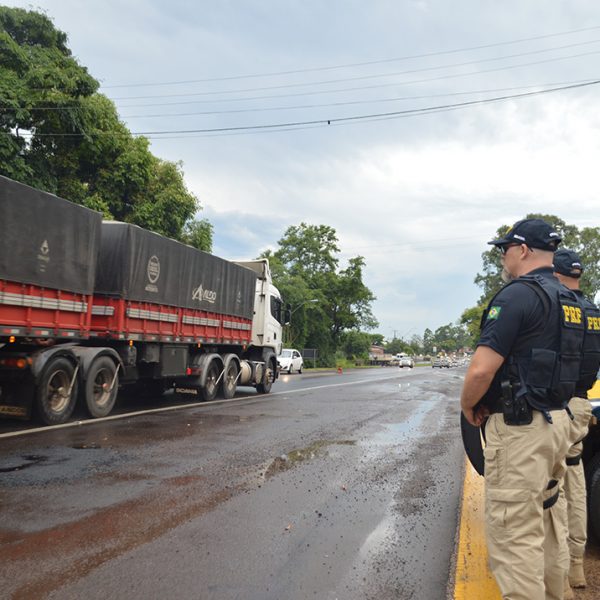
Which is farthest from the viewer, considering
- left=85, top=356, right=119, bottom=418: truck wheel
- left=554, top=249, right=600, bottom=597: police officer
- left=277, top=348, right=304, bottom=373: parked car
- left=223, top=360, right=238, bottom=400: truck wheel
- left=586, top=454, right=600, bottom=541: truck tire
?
left=277, top=348, right=304, bottom=373: parked car

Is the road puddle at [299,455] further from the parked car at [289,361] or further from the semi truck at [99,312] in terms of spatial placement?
the parked car at [289,361]

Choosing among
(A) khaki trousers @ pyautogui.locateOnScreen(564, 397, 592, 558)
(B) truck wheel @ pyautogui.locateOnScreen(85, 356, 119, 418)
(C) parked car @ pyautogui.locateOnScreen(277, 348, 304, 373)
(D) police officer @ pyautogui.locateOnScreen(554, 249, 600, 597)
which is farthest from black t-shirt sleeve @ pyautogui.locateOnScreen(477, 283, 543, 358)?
(C) parked car @ pyautogui.locateOnScreen(277, 348, 304, 373)

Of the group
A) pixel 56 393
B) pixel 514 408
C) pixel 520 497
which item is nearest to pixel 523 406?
pixel 514 408

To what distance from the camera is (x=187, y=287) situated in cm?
1190

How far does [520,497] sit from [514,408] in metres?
0.39

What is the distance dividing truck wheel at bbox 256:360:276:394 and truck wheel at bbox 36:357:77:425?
25.1ft

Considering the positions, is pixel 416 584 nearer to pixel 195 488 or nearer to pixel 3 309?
pixel 195 488

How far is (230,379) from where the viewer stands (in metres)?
14.0

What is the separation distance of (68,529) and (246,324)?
11.2 meters

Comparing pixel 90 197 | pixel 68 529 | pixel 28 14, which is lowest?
pixel 68 529

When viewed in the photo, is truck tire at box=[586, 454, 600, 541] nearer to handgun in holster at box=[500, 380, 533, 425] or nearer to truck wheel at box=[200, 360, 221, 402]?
handgun in holster at box=[500, 380, 533, 425]

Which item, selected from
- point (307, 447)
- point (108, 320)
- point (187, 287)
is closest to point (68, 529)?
point (307, 447)

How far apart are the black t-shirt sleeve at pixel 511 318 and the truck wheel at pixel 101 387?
25.3 ft

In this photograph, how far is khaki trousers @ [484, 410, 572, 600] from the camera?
2430mm
